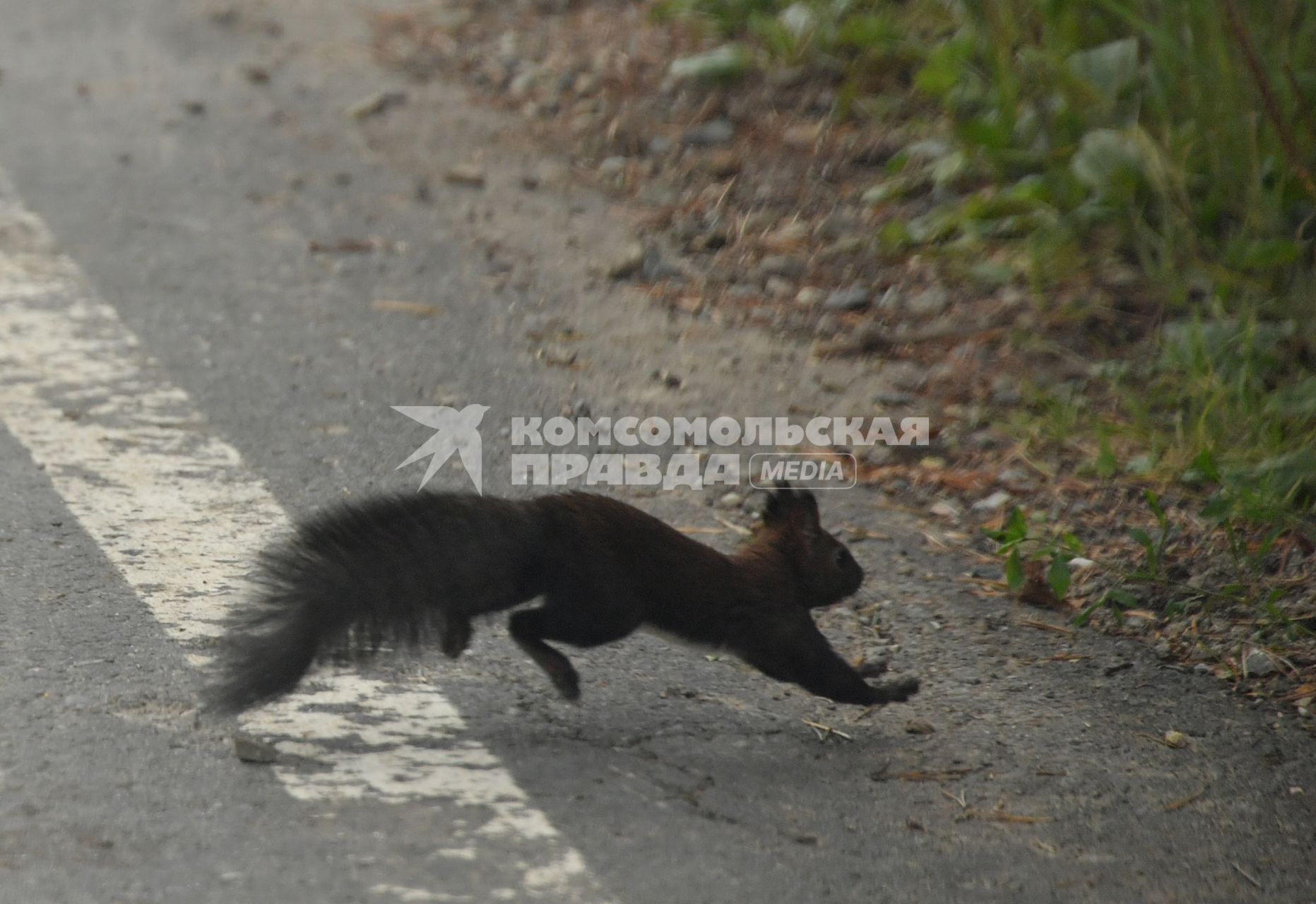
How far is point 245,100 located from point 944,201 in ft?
10.9

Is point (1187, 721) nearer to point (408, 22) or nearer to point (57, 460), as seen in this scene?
point (57, 460)

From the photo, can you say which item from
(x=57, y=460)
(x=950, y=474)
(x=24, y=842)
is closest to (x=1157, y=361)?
(x=950, y=474)

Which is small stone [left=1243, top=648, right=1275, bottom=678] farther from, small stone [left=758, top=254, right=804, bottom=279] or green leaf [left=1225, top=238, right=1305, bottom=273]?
small stone [left=758, top=254, right=804, bottom=279]

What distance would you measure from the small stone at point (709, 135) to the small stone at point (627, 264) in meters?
1.03

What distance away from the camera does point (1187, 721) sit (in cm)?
363

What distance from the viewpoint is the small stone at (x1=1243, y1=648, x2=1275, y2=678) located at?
3848 mm

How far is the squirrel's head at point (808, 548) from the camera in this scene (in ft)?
12.2

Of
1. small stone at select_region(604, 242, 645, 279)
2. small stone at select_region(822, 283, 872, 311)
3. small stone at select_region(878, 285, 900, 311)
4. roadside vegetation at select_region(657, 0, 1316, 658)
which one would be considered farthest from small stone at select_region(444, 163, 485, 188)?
small stone at select_region(878, 285, 900, 311)

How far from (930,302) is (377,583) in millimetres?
3178

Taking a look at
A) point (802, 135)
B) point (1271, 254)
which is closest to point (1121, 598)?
point (1271, 254)

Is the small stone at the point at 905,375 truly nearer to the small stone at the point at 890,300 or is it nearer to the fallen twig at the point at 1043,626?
the small stone at the point at 890,300

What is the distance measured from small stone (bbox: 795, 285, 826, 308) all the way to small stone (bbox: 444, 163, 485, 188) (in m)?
1.60

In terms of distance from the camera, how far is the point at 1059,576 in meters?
3.86

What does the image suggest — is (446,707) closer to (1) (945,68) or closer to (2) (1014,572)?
(2) (1014,572)
